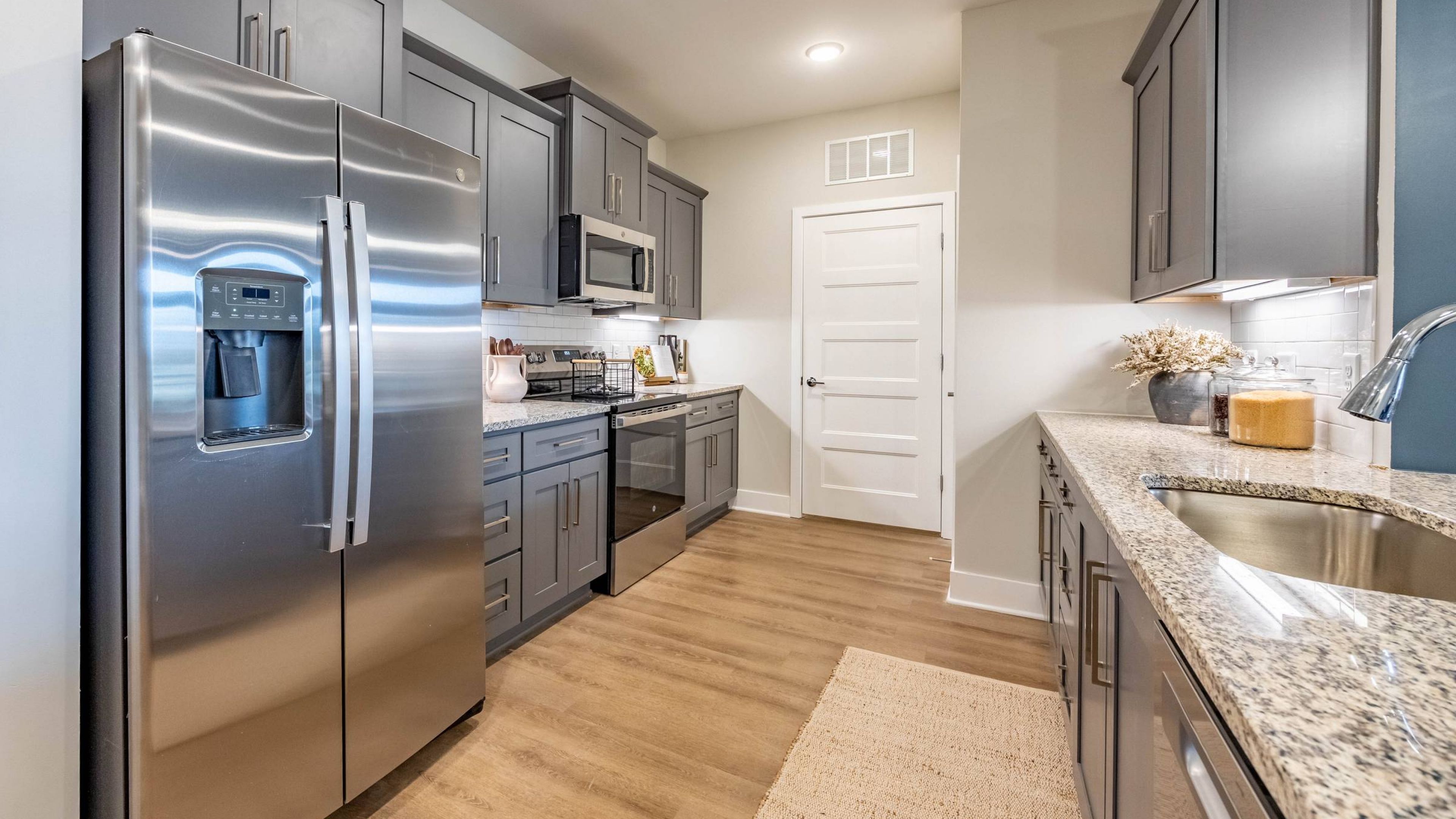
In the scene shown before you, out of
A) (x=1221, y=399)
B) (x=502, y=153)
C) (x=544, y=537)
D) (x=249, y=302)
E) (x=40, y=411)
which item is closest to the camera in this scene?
(x=40, y=411)

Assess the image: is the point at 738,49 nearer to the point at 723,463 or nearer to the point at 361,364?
the point at 723,463

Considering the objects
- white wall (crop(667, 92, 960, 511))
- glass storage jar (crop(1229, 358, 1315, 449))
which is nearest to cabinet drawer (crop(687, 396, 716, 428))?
white wall (crop(667, 92, 960, 511))

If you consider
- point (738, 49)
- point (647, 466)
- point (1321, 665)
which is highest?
point (738, 49)

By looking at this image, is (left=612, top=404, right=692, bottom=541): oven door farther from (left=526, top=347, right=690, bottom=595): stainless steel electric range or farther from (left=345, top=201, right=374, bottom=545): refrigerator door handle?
(left=345, top=201, right=374, bottom=545): refrigerator door handle

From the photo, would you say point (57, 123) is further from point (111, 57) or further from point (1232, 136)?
point (1232, 136)

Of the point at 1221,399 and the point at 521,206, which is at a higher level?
the point at 521,206

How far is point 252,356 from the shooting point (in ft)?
4.35

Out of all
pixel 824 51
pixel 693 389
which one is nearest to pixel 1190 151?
pixel 824 51

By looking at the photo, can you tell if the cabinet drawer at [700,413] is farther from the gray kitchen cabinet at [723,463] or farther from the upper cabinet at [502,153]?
the upper cabinet at [502,153]

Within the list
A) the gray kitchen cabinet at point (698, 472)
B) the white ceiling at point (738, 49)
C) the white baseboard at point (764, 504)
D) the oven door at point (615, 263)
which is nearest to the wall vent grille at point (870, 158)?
the white ceiling at point (738, 49)

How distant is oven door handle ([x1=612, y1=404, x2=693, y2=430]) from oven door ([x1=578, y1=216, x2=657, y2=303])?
662mm

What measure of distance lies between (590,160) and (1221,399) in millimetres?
2953

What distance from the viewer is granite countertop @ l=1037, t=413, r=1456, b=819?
0.41 m

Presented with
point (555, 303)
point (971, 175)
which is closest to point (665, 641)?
point (555, 303)
